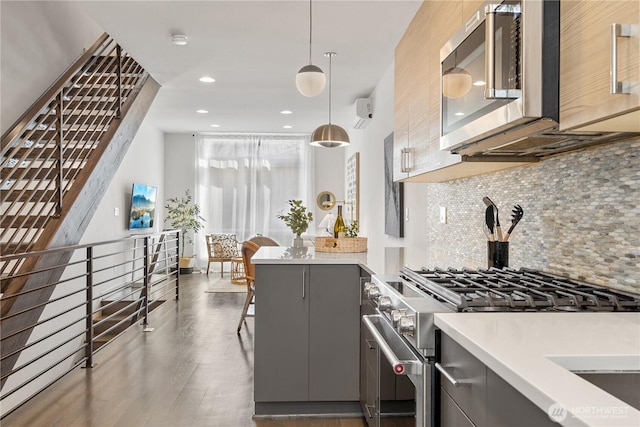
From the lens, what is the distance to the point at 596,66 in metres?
1.02

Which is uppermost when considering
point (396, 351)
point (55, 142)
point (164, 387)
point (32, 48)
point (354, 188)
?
point (32, 48)

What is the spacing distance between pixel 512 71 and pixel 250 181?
8.12 m

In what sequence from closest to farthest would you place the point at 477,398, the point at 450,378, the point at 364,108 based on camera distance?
the point at 477,398 → the point at 450,378 → the point at 364,108

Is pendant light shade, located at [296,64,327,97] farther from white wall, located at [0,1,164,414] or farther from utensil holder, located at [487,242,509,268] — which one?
white wall, located at [0,1,164,414]

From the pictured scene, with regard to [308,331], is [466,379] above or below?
above

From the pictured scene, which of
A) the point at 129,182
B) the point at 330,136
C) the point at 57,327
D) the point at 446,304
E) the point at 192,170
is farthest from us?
the point at 192,170

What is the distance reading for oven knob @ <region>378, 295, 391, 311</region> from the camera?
1.65 m

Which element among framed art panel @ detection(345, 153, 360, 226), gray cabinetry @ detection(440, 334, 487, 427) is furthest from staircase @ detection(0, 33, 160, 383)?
framed art panel @ detection(345, 153, 360, 226)

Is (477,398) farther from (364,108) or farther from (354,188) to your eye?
(354,188)

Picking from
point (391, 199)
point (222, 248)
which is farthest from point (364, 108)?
point (222, 248)

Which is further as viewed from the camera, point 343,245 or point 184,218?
point 184,218

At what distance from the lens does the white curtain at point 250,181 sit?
29.9ft

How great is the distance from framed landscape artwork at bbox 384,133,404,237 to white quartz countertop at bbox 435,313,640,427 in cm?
285

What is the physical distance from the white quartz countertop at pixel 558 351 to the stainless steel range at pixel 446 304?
61 mm
